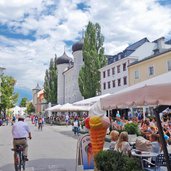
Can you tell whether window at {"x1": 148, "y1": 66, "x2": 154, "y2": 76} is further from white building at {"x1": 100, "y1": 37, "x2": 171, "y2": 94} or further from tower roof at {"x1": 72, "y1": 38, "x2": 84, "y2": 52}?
tower roof at {"x1": 72, "y1": 38, "x2": 84, "y2": 52}

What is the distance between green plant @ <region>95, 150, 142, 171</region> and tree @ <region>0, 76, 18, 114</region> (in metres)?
57.2

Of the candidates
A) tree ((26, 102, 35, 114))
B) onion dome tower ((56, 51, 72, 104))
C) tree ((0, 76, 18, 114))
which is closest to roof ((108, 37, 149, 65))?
tree ((0, 76, 18, 114))

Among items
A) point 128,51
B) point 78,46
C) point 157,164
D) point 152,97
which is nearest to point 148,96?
point 152,97

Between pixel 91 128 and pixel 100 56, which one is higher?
pixel 100 56

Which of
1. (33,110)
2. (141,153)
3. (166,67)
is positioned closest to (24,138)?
(141,153)

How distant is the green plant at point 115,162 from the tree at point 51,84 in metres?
70.6

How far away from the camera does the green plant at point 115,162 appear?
225 inches

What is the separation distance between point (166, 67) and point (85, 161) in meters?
30.2

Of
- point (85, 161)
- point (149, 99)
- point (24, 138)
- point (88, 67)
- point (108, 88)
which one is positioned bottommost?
point (85, 161)

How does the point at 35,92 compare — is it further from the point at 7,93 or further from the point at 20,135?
the point at 20,135

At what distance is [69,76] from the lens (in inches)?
3216

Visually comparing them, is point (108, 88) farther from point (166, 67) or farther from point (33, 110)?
point (33, 110)

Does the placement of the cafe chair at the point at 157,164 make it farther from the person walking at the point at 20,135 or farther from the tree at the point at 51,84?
the tree at the point at 51,84

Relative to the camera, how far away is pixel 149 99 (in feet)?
16.5
